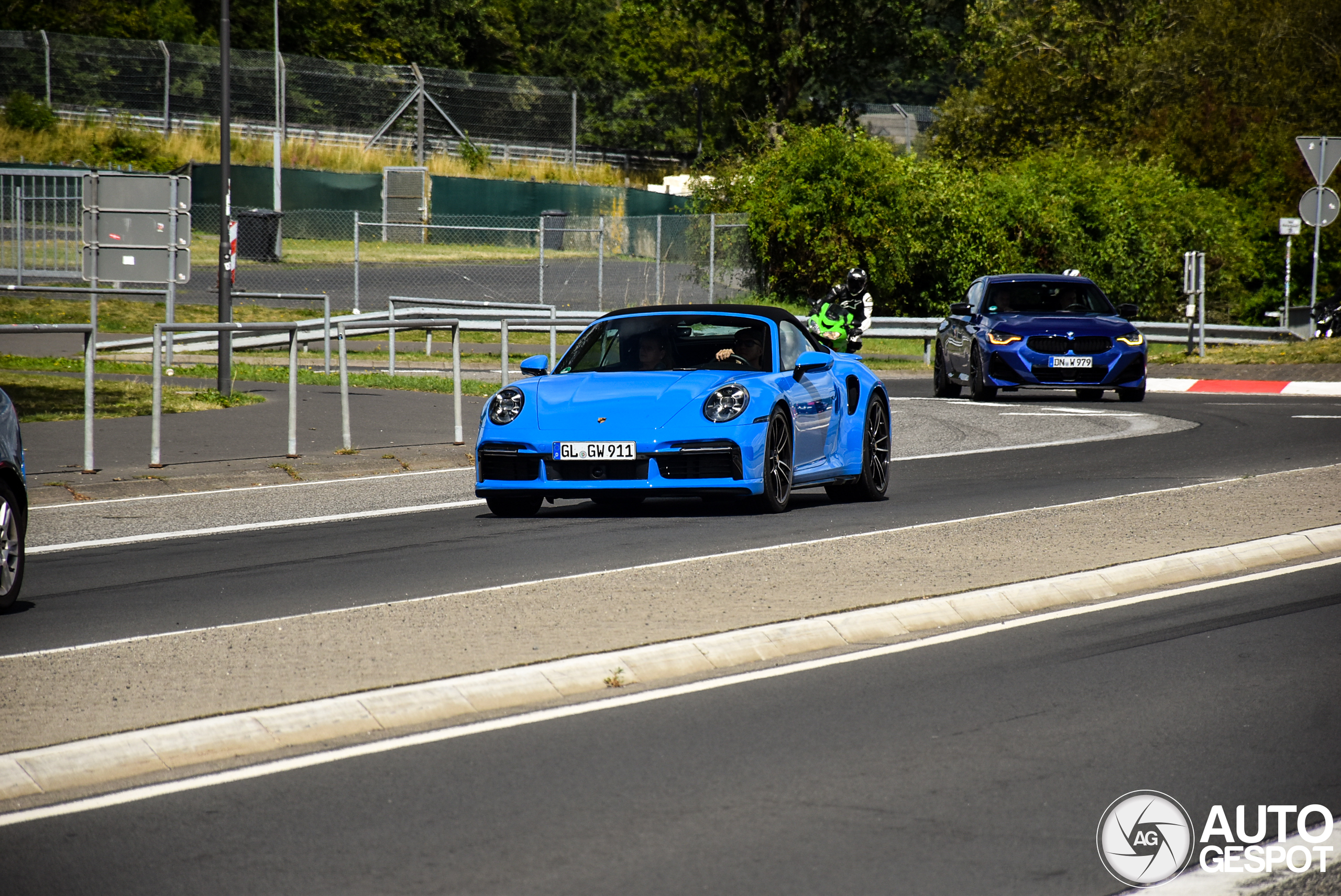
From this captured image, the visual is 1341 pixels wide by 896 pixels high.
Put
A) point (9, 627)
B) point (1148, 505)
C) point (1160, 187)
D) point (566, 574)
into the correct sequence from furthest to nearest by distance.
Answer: point (1160, 187) < point (1148, 505) < point (566, 574) < point (9, 627)

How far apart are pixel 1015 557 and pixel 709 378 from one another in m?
2.95

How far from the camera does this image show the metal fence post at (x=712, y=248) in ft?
121

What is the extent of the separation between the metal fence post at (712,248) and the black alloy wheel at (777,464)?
24.2 metres

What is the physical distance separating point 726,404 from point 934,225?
29.4m

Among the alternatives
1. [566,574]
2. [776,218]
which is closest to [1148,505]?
[566,574]

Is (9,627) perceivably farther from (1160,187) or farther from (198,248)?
(198,248)

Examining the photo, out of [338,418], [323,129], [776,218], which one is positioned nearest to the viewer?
[338,418]

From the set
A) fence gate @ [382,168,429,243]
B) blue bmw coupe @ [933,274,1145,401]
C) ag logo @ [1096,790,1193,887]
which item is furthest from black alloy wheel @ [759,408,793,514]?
fence gate @ [382,168,429,243]

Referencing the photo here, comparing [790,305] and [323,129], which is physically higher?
[323,129]

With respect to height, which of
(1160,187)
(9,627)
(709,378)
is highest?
(1160,187)

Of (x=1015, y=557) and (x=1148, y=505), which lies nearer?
(x=1015, y=557)

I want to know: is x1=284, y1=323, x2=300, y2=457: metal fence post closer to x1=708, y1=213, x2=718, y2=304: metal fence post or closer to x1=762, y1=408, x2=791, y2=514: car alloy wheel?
x1=762, y1=408, x2=791, y2=514: car alloy wheel

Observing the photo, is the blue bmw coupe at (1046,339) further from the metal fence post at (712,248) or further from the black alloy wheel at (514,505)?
the metal fence post at (712,248)

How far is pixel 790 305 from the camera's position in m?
40.7
